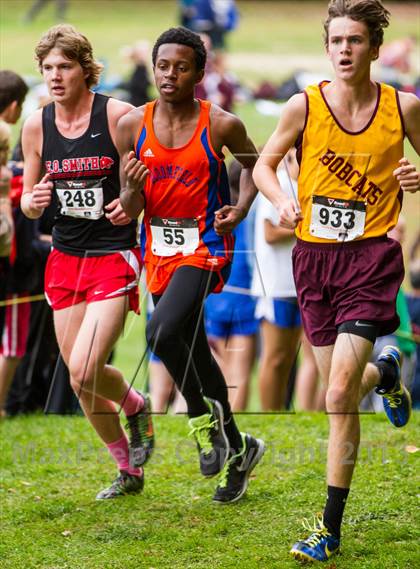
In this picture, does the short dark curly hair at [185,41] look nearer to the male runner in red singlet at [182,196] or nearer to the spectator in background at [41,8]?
the male runner in red singlet at [182,196]

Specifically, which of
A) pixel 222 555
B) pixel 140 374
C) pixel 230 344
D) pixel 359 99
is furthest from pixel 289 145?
pixel 140 374

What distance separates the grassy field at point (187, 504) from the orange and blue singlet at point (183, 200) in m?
1.03

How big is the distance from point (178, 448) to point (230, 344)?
6.31 feet

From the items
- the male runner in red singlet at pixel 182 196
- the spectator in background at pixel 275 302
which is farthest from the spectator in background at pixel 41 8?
the male runner in red singlet at pixel 182 196

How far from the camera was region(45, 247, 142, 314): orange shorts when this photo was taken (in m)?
5.64

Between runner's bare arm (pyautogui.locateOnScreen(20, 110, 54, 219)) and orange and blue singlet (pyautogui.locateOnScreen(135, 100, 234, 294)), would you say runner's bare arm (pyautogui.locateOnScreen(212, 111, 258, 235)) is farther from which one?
runner's bare arm (pyautogui.locateOnScreen(20, 110, 54, 219))

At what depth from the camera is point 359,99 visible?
496 cm

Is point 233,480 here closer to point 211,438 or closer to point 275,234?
point 211,438

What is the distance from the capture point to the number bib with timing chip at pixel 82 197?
5.59 meters

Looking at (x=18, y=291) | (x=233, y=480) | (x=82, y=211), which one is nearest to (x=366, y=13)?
(x=82, y=211)

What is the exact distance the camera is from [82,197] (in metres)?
5.61

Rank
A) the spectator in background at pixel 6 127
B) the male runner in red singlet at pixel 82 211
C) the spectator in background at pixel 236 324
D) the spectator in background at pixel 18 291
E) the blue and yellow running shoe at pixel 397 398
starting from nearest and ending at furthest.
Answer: the male runner in red singlet at pixel 82 211 → the blue and yellow running shoe at pixel 397 398 → the spectator in background at pixel 6 127 → the spectator in background at pixel 18 291 → the spectator in background at pixel 236 324

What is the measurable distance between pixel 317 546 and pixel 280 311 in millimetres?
3321

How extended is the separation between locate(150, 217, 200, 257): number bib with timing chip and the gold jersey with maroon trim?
27.1 inches
